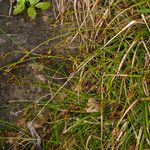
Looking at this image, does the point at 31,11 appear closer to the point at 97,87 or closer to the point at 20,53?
the point at 20,53

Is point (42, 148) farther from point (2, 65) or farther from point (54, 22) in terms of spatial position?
point (54, 22)

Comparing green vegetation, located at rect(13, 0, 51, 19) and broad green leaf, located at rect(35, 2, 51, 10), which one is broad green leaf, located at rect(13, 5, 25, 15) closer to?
green vegetation, located at rect(13, 0, 51, 19)

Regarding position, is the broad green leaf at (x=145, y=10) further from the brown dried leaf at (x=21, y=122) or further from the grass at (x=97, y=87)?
the brown dried leaf at (x=21, y=122)

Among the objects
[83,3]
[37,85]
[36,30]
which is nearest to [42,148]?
[37,85]

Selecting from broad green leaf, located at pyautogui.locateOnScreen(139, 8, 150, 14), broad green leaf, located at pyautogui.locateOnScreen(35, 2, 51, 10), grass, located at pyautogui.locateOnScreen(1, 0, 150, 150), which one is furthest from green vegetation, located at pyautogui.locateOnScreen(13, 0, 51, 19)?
broad green leaf, located at pyautogui.locateOnScreen(139, 8, 150, 14)

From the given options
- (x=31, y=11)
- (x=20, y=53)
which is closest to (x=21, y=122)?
(x=20, y=53)

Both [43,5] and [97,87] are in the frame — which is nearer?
[97,87]
